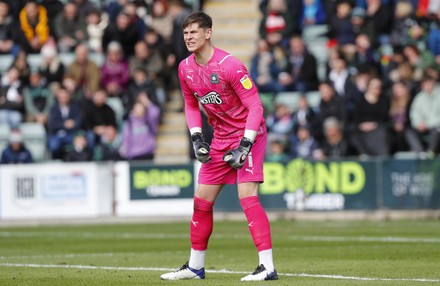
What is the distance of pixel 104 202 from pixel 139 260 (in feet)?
35.9

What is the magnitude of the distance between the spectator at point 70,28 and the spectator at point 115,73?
1487mm

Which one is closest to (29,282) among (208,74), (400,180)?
(208,74)

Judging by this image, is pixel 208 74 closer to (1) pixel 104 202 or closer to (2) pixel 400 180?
(2) pixel 400 180

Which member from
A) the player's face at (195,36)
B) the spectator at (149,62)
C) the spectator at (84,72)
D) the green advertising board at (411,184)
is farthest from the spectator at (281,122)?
the player's face at (195,36)

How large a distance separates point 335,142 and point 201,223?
12.9m

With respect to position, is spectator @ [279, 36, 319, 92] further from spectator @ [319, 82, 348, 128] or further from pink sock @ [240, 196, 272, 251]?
pink sock @ [240, 196, 272, 251]

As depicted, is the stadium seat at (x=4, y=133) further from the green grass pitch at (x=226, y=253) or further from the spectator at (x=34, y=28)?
the green grass pitch at (x=226, y=253)

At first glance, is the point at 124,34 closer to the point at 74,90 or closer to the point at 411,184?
the point at 74,90

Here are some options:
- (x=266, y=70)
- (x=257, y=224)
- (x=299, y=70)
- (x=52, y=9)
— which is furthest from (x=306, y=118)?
(x=257, y=224)

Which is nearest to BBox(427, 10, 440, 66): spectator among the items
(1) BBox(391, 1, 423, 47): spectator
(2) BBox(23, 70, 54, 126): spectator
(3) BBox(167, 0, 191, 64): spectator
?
(1) BBox(391, 1, 423, 47): spectator

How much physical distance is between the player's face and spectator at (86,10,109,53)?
18.1 m

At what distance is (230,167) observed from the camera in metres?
10.8

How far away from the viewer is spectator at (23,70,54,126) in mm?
27391

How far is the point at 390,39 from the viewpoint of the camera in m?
25.8
